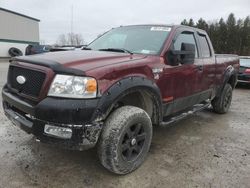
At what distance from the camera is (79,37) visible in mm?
61094

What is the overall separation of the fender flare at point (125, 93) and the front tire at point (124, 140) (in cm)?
17

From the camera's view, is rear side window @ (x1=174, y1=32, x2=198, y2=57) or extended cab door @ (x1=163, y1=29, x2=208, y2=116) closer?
extended cab door @ (x1=163, y1=29, x2=208, y2=116)

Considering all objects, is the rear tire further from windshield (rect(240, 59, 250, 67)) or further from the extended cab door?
windshield (rect(240, 59, 250, 67))

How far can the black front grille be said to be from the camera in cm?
294

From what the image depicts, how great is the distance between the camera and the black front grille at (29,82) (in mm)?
2938

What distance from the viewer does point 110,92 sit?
2936mm

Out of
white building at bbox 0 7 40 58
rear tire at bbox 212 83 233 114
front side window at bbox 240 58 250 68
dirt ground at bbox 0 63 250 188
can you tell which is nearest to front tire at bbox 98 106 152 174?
dirt ground at bbox 0 63 250 188

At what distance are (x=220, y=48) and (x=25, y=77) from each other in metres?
31.9

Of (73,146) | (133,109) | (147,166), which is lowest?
(147,166)

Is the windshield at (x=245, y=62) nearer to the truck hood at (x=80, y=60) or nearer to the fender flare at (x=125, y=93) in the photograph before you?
the fender flare at (x=125, y=93)

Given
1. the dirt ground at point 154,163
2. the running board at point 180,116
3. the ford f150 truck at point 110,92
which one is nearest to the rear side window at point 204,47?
the ford f150 truck at point 110,92

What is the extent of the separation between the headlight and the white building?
26437 millimetres

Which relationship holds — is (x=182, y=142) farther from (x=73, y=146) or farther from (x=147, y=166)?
(x=73, y=146)

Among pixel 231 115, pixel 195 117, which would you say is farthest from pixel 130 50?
pixel 231 115
